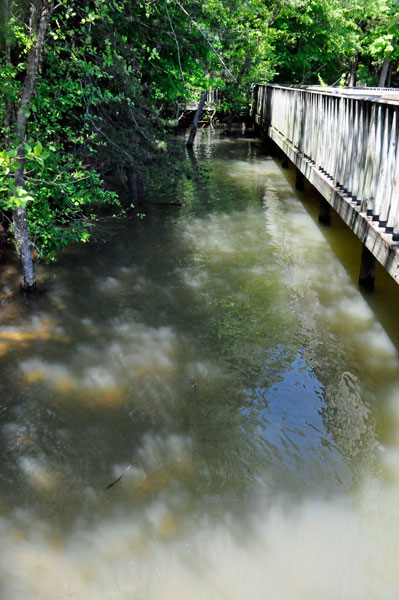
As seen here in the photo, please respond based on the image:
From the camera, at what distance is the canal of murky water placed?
3.38m

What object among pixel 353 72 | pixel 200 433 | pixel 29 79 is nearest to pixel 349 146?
pixel 29 79

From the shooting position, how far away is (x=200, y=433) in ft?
15.0

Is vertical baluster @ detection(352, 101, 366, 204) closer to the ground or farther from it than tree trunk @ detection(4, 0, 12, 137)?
closer to the ground

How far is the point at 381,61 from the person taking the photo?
37.8m

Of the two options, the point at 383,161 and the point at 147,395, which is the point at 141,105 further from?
the point at 147,395

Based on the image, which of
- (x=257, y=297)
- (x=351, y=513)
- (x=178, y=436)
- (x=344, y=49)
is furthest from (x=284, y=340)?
(x=344, y=49)

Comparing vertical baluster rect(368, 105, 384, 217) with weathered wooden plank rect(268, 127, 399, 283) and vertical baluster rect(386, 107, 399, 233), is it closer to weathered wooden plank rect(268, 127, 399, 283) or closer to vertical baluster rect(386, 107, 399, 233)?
Result: weathered wooden plank rect(268, 127, 399, 283)

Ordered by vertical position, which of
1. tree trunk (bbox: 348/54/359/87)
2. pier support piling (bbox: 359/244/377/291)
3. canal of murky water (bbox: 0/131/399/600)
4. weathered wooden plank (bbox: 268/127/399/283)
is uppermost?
tree trunk (bbox: 348/54/359/87)

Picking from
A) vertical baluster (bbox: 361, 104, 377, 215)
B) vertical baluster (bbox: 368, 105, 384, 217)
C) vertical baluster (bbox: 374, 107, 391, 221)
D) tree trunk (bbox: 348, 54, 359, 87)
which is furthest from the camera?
tree trunk (bbox: 348, 54, 359, 87)

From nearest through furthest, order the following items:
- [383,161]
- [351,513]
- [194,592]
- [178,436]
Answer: [194,592], [351,513], [178,436], [383,161]

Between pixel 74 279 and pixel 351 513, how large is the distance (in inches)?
215

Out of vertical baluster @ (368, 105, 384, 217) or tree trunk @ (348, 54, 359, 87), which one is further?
tree trunk @ (348, 54, 359, 87)

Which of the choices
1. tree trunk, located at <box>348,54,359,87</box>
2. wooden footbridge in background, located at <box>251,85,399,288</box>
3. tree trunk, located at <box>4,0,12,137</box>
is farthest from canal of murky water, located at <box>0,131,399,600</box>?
tree trunk, located at <box>348,54,359,87</box>

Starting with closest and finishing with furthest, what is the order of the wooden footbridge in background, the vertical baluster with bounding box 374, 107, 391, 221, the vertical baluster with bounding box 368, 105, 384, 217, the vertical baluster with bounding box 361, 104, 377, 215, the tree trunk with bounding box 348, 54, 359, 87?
the wooden footbridge in background, the vertical baluster with bounding box 374, 107, 391, 221, the vertical baluster with bounding box 368, 105, 384, 217, the vertical baluster with bounding box 361, 104, 377, 215, the tree trunk with bounding box 348, 54, 359, 87
